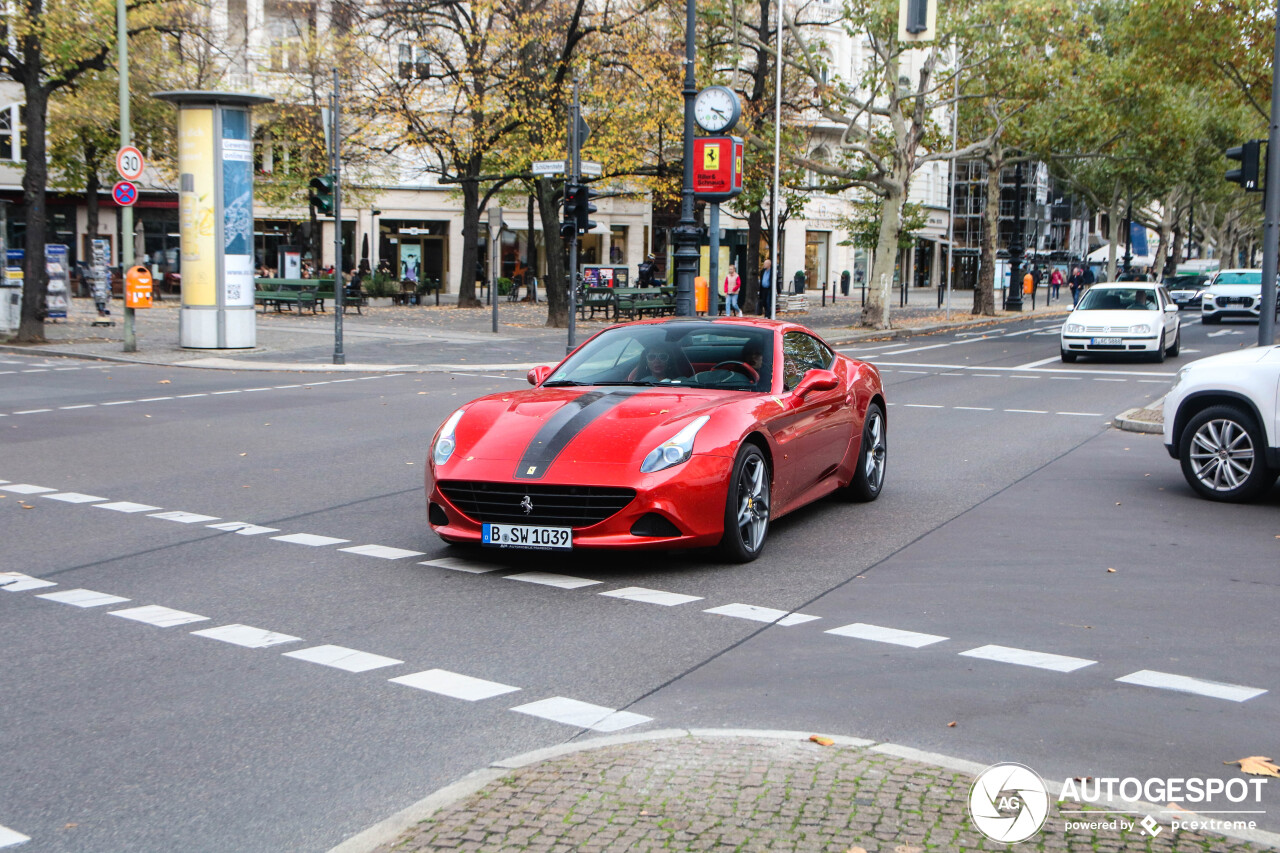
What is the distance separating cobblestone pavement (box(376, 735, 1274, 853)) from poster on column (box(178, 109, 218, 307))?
72.3 ft

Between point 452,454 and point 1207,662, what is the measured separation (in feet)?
13.4

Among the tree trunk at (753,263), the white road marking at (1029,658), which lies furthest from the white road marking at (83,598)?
the tree trunk at (753,263)

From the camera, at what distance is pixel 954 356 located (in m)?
27.3

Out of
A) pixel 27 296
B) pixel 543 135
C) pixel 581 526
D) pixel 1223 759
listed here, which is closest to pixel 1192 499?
pixel 581 526

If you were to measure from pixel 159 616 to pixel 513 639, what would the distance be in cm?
182

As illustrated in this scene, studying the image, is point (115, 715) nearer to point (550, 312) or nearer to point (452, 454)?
point (452, 454)

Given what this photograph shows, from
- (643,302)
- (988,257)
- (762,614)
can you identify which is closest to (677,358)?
(762,614)

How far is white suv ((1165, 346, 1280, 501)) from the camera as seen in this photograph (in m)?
9.89

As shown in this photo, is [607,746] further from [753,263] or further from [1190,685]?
[753,263]

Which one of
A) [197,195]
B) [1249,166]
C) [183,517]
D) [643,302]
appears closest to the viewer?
[183,517]

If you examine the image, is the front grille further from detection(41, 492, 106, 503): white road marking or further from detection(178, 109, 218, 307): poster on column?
detection(178, 109, 218, 307): poster on column

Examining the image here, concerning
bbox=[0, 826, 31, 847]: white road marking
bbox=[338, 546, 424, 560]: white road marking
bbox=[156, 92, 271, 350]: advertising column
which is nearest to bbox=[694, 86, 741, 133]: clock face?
bbox=[156, 92, 271, 350]: advertising column

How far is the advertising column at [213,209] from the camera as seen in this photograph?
2431 cm

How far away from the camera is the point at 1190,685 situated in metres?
5.32
